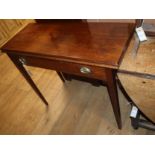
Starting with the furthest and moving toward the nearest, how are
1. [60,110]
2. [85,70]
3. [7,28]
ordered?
[7,28] < [60,110] < [85,70]

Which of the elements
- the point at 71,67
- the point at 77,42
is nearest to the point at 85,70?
the point at 71,67

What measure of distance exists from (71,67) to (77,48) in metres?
0.12

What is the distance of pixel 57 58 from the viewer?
3.76 ft

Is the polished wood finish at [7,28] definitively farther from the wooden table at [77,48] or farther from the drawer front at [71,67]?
the drawer front at [71,67]

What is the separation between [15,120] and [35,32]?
3.25ft

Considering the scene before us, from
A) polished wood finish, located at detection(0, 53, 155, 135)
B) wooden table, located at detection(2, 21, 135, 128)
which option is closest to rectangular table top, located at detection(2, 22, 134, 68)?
wooden table, located at detection(2, 21, 135, 128)

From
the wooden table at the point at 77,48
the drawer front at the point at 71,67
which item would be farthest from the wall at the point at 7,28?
the drawer front at the point at 71,67

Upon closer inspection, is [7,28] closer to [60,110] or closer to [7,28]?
[7,28]

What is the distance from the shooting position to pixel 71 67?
3.82 feet

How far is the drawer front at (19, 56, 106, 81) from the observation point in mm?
1072

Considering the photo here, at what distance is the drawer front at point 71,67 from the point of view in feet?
3.52

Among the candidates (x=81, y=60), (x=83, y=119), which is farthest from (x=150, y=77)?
(x=83, y=119)

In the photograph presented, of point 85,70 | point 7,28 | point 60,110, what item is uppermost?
point 85,70
